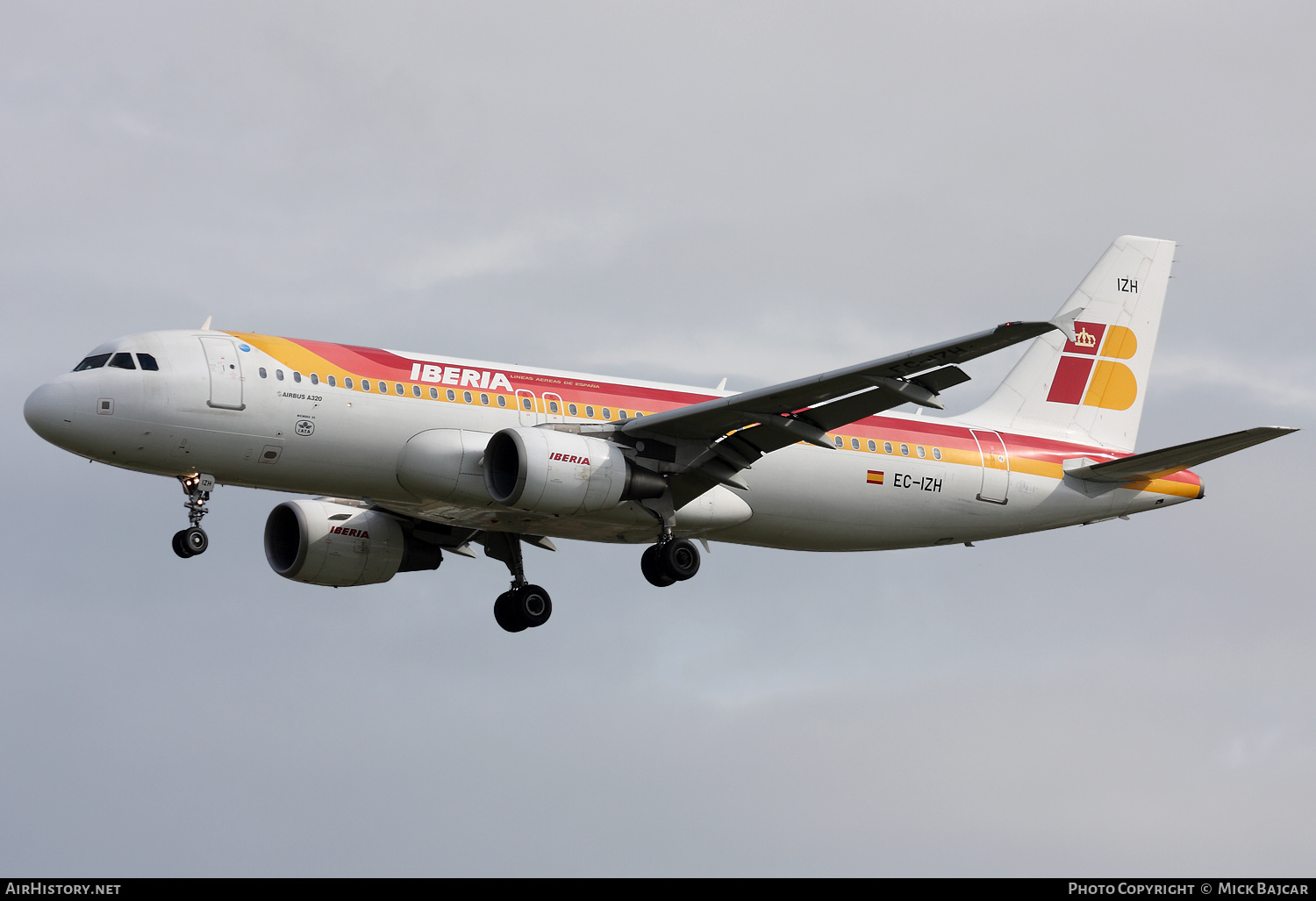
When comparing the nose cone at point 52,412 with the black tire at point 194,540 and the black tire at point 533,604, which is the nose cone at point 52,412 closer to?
the black tire at point 194,540

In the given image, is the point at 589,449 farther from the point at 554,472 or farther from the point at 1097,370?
the point at 1097,370

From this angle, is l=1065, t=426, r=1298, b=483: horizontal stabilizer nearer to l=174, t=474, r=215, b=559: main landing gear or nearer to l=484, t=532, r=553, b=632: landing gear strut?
l=484, t=532, r=553, b=632: landing gear strut

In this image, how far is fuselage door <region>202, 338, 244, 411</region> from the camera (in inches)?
1287

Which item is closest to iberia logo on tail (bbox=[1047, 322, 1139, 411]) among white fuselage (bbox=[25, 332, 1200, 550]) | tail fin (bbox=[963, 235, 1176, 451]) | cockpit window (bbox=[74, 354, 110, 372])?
tail fin (bbox=[963, 235, 1176, 451])

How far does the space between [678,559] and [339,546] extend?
8.81 metres

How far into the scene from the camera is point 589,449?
3419 centimetres

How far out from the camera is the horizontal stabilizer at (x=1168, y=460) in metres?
35.2

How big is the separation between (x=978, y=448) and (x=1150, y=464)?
13.4 feet

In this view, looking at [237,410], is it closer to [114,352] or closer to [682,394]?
[114,352]

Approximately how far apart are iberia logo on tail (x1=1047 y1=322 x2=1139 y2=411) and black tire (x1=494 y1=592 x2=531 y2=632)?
49.1ft

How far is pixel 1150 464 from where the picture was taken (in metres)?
39.6

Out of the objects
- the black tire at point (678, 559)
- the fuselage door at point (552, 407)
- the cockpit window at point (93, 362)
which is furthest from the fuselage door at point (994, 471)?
the cockpit window at point (93, 362)

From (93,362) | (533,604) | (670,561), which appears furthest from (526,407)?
(93,362)
